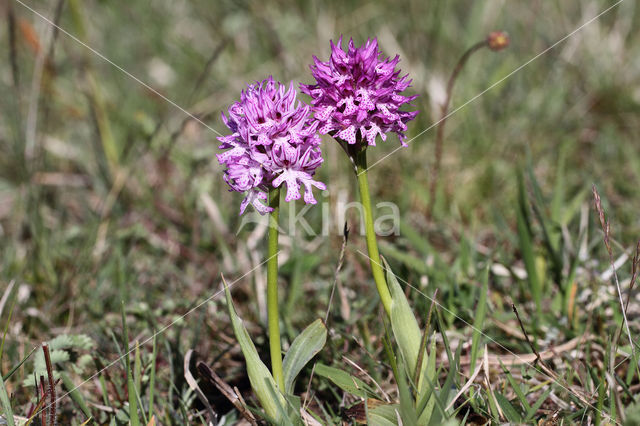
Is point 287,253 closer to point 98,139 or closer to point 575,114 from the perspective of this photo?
point 98,139

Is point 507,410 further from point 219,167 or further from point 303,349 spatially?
point 219,167

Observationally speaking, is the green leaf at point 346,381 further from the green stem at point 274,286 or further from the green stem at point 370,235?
the green stem at point 370,235

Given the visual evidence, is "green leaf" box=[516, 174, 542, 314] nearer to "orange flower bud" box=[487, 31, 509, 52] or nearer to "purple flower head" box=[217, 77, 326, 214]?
"orange flower bud" box=[487, 31, 509, 52]

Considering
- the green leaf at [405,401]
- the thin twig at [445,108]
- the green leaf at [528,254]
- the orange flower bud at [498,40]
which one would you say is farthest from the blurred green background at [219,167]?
the green leaf at [405,401]

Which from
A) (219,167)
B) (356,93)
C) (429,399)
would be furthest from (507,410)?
A: (219,167)

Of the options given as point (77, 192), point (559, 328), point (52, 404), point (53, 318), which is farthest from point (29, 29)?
point (559, 328)
